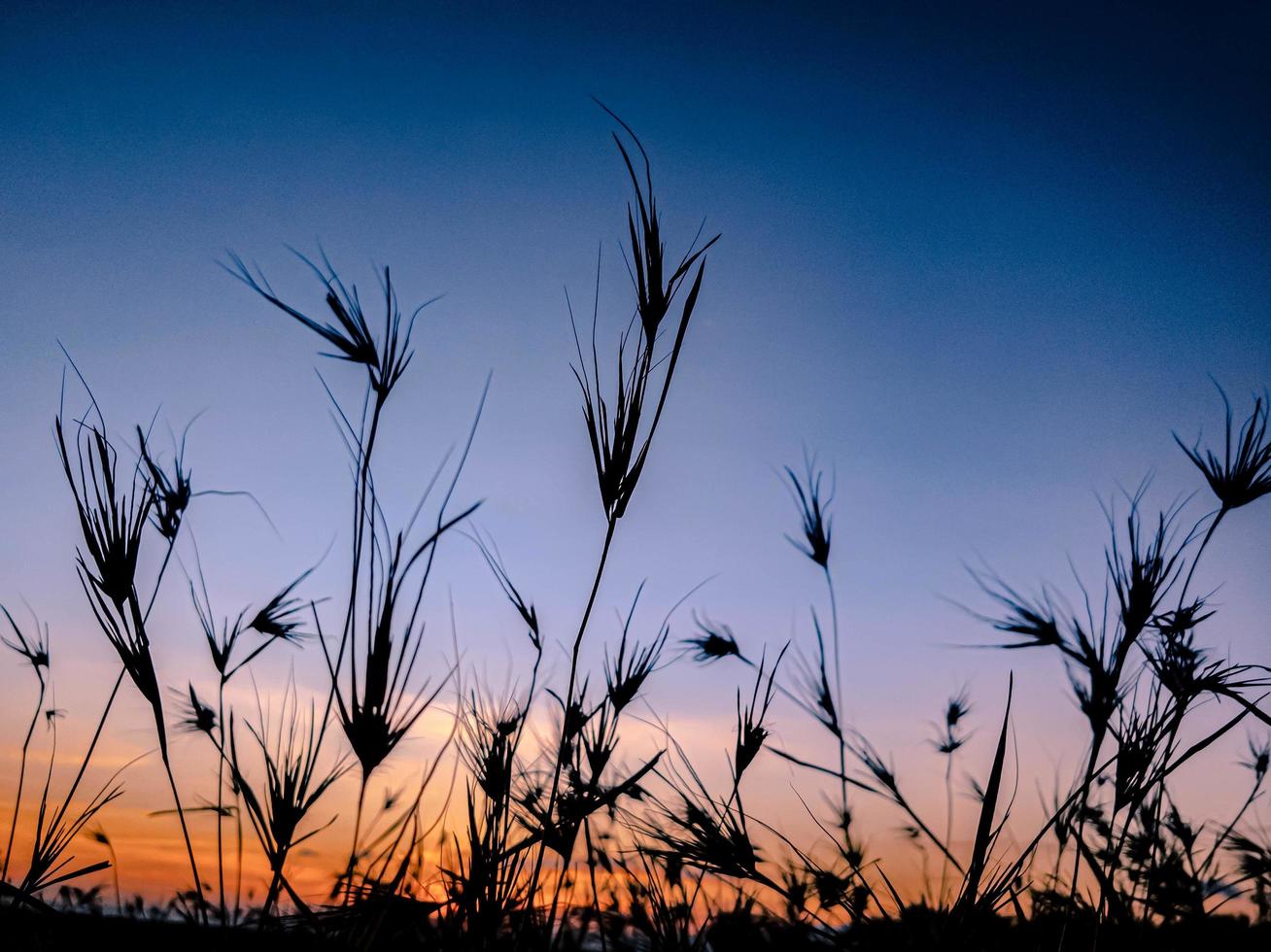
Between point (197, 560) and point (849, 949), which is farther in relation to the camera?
point (197, 560)

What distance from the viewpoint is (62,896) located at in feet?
17.2

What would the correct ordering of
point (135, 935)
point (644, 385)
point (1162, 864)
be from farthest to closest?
point (1162, 864), point (135, 935), point (644, 385)

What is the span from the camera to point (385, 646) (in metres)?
1.13

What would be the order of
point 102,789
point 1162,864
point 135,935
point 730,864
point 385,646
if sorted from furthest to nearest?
point 1162,864 < point 135,935 < point 102,789 < point 730,864 < point 385,646

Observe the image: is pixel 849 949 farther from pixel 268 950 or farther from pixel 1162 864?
pixel 1162 864

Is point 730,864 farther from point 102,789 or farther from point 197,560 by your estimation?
point 102,789

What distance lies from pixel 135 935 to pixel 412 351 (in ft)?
8.53

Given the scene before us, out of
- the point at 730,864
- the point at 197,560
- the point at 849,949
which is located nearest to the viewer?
the point at 849,949

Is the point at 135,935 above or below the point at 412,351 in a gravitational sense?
below

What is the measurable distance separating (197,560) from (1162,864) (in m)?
3.50

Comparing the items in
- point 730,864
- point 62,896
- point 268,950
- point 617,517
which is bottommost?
point 62,896

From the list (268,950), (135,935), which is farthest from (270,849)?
(135,935)

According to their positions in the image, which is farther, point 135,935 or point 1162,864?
point 1162,864

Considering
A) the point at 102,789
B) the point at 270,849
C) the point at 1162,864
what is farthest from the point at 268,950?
the point at 1162,864
